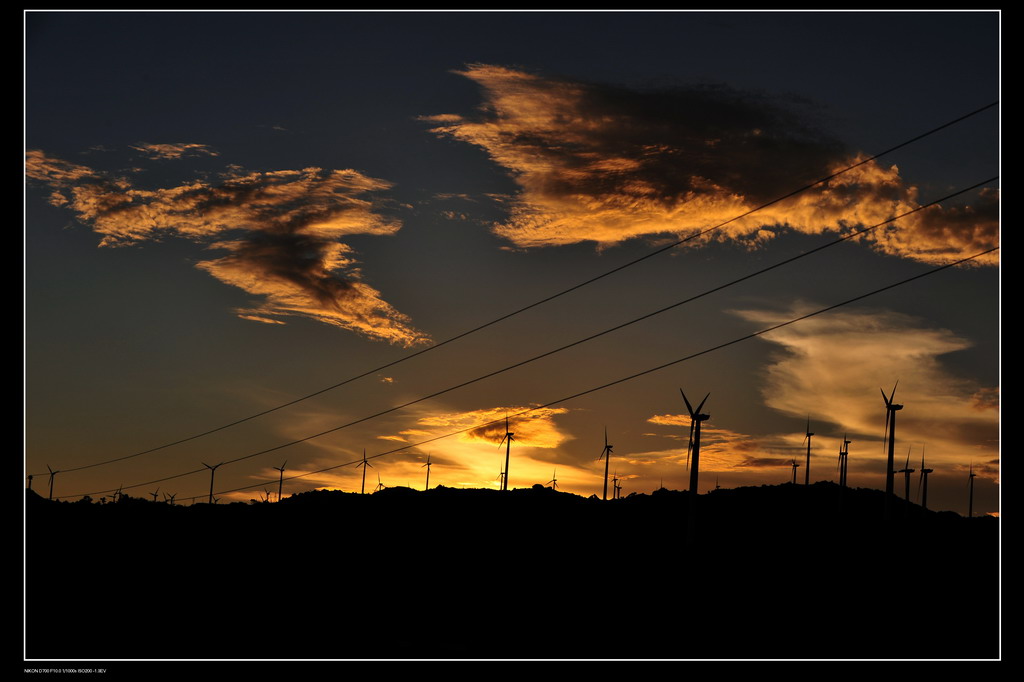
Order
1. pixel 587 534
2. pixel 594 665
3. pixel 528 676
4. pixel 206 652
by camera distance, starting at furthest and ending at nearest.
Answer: pixel 587 534, pixel 206 652, pixel 594 665, pixel 528 676

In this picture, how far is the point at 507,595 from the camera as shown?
355ft

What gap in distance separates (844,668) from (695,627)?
2931 cm

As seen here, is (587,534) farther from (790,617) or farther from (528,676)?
(528,676)

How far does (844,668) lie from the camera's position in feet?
205

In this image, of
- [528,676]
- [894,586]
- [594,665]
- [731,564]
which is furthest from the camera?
[731,564]

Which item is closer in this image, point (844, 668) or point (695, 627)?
point (844, 668)

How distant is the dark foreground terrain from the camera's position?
267 ft

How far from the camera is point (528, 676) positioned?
2372 inches

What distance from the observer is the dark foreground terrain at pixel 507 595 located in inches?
3201
